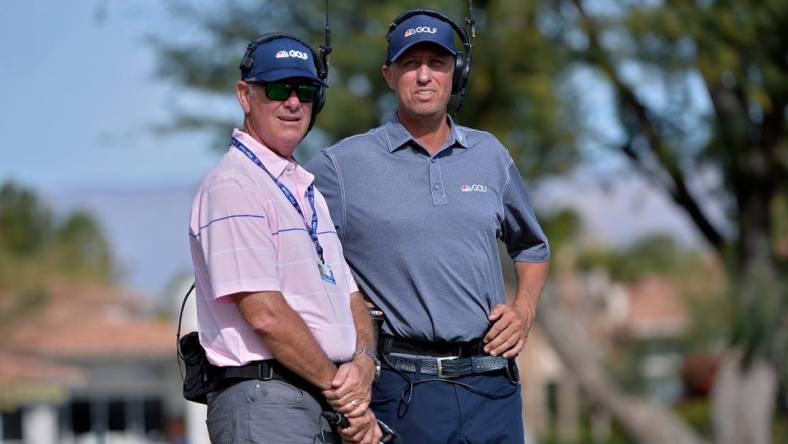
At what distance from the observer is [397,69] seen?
4.70 metres

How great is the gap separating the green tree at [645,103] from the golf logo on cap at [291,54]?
32.4 ft

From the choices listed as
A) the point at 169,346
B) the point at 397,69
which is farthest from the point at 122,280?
the point at 397,69

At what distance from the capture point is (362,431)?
414 cm

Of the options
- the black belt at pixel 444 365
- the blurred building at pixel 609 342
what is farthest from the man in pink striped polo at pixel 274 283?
the blurred building at pixel 609 342

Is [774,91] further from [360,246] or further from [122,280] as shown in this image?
[122,280]

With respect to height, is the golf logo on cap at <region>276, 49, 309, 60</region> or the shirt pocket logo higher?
the golf logo on cap at <region>276, 49, 309, 60</region>

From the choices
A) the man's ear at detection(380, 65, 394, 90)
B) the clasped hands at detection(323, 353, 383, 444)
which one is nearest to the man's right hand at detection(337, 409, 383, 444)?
the clasped hands at detection(323, 353, 383, 444)

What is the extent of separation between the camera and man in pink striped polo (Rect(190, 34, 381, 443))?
12.9ft

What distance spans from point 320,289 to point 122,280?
9908 cm

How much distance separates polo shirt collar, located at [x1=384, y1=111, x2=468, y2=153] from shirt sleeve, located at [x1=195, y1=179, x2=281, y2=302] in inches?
30.3

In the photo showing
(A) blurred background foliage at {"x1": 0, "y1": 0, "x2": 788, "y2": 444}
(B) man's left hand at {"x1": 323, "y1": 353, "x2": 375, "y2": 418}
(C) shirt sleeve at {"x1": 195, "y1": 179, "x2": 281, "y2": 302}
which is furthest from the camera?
(A) blurred background foliage at {"x1": 0, "y1": 0, "x2": 788, "y2": 444}

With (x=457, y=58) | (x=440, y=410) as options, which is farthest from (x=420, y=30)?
(x=440, y=410)

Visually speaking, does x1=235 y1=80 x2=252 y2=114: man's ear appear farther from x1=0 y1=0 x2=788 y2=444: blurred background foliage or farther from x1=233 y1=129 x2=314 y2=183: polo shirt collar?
x1=0 y1=0 x2=788 y2=444: blurred background foliage

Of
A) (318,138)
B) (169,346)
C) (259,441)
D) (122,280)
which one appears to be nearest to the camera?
(259,441)
